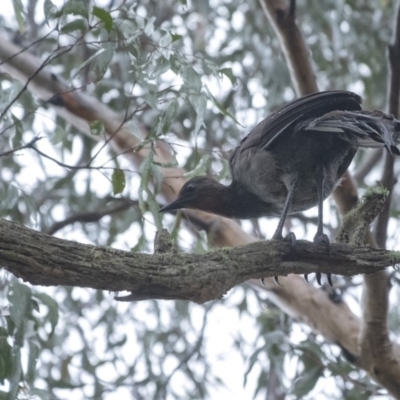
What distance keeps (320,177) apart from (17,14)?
1622mm

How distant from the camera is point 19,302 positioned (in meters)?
3.48

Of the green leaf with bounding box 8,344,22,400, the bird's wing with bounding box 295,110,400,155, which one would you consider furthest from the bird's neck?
the green leaf with bounding box 8,344,22,400

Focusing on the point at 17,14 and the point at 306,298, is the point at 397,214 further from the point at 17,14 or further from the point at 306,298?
the point at 17,14

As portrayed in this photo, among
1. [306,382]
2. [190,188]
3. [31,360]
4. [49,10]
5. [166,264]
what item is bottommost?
[31,360]

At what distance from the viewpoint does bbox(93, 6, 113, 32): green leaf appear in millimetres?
3281

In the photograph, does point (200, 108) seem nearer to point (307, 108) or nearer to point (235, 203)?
point (307, 108)

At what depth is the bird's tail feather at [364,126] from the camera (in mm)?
3209

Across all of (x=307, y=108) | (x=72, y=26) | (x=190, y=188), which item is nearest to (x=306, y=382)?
(x=190, y=188)

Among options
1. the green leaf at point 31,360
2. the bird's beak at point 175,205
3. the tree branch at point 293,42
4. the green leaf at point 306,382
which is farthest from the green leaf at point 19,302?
the tree branch at point 293,42

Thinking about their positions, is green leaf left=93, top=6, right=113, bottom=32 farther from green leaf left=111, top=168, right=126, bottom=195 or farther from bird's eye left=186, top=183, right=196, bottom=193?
bird's eye left=186, top=183, right=196, bottom=193

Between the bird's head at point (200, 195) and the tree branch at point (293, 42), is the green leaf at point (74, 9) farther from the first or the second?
the tree branch at point (293, 42)

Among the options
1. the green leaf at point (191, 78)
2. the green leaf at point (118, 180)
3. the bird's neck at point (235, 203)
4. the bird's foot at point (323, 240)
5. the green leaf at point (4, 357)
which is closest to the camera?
Result: the bird's foot at point (323, 240)

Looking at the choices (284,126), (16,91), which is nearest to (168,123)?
(284,126)

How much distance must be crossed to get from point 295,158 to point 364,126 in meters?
0.56
